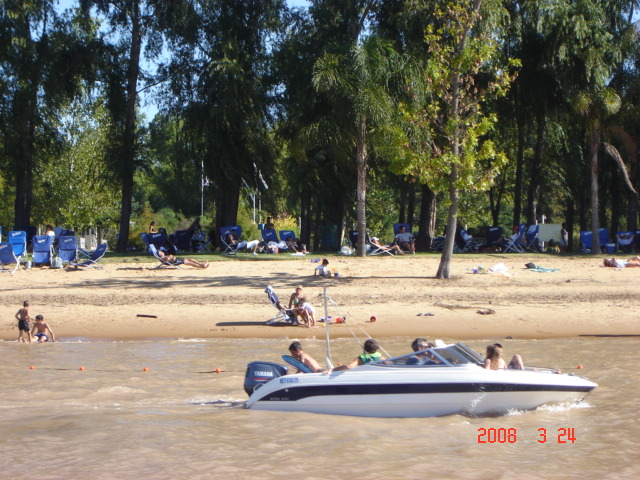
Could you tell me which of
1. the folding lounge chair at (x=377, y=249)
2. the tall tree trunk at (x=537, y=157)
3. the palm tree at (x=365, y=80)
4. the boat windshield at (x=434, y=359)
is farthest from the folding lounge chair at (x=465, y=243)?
the boat windshield at (x=434, y=359)

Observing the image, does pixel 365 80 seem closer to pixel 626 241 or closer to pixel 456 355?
pixel 626 241

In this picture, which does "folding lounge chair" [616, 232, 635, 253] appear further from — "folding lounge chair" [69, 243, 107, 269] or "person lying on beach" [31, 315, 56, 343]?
"person lying on beach" [31, 315, 56, 343]

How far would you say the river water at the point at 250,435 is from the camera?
8.81 metres

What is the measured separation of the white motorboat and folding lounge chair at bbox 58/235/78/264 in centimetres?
1512

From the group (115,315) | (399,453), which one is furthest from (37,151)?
(399,453)

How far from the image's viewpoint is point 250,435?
10055mm

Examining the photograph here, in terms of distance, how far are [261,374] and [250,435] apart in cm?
111

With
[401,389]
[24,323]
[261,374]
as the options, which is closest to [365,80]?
[24,323]

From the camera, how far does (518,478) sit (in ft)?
28.0

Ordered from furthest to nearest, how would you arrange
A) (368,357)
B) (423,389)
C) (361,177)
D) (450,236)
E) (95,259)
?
(361,177) → (95,259) → (450,236) → (368,357) → (423,389)

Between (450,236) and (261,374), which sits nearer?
(261,374)

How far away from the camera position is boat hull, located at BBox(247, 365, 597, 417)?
10320 millimetres

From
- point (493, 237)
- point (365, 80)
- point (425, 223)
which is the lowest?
point (493, 237)

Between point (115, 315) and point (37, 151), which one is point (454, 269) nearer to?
point (115, 315)
